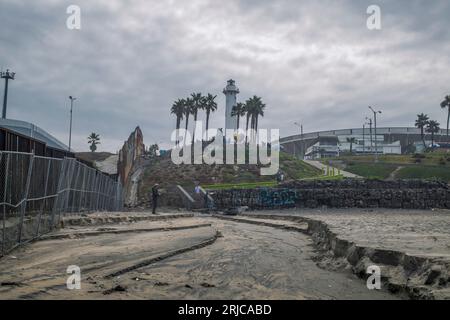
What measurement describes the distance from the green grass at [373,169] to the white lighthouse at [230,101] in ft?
103

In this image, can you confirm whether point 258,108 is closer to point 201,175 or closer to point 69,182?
point 201,175

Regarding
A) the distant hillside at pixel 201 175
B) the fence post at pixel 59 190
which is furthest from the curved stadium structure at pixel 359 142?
the fence post at pixel 59 190

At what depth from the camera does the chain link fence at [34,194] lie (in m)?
9.23

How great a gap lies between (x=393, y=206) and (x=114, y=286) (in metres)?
35.4

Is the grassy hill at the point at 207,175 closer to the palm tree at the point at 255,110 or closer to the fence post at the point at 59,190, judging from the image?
the palm tree at the point at 255,110

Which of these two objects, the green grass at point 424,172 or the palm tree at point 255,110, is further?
the palm tree at point 255,110

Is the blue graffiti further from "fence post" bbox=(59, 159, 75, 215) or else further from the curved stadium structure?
the curved stadium structure

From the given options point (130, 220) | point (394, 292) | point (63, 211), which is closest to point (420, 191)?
point (130, 220)

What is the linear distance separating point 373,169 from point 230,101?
1584 inches

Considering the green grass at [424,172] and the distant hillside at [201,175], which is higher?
the green grass at [424,172]

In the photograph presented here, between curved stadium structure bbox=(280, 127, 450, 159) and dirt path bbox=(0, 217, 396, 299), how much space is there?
120788mm

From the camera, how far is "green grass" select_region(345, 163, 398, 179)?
6456 cm

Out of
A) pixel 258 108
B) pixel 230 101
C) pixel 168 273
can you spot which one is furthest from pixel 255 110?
pixel 168 273

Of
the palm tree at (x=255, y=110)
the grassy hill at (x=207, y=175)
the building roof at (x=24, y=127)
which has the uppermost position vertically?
the palm tree at (x=255, y=110)
